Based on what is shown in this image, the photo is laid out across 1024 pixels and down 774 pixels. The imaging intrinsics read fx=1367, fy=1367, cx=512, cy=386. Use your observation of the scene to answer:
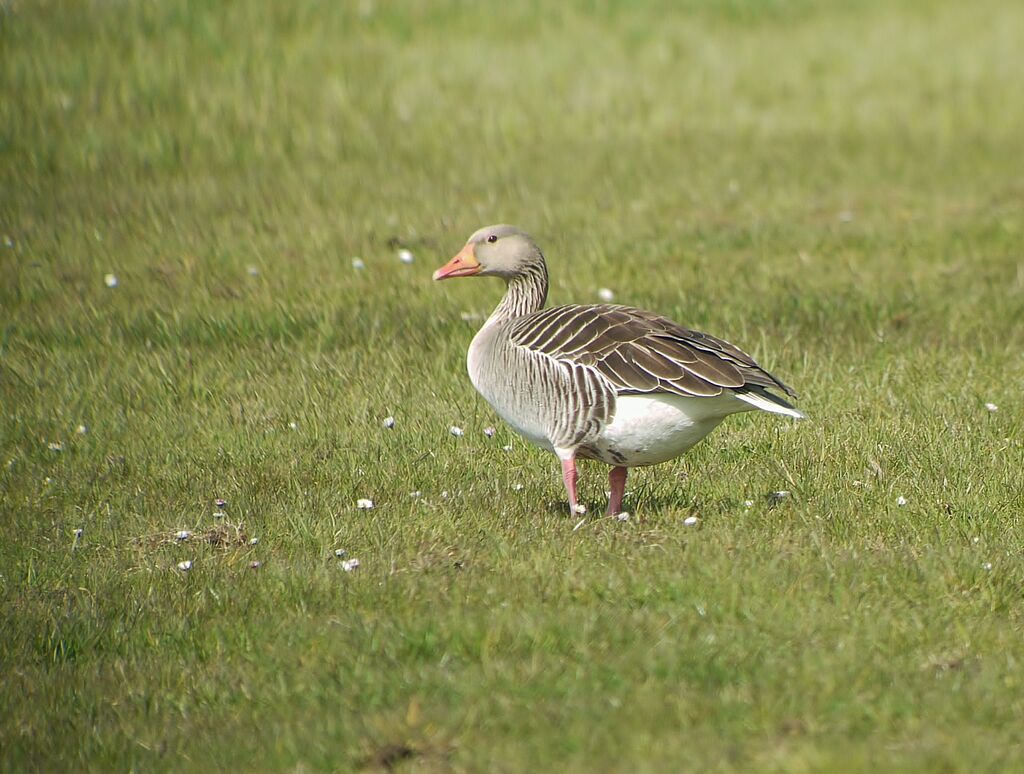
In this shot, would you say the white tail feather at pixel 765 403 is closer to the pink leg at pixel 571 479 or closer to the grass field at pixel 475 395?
the grass field at pixel 475 395

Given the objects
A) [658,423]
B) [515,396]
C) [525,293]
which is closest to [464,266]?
[525,293]

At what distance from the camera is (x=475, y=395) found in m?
8.39

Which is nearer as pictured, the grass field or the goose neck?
the grass field

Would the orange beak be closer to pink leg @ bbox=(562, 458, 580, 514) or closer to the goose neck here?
the goose neck

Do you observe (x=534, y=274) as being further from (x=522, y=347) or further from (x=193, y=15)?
(x=193, y=15)

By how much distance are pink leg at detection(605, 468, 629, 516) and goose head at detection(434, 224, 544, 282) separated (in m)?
1.21

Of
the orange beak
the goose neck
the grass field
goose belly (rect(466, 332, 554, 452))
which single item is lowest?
the grass field

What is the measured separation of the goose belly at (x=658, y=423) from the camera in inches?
239

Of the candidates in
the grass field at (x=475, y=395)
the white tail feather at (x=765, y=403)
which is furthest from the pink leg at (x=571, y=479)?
the white tail feather at (x=765, y=403)

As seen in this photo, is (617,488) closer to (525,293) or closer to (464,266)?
(525,293)

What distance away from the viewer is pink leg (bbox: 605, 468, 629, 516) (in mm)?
6637

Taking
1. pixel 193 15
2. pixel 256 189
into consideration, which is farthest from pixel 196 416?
pixel 193 15

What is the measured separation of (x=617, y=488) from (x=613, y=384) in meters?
0.71

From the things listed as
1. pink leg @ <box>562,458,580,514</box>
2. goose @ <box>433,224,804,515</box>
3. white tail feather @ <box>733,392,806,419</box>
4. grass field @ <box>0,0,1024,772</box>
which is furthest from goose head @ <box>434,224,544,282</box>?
white tail feather @ <box>733,392,806,419</box>
